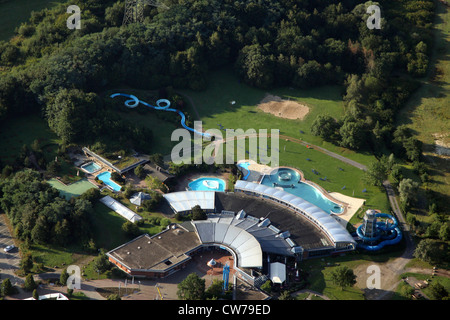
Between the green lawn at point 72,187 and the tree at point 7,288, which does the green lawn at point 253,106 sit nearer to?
the green lawn at point 72,187

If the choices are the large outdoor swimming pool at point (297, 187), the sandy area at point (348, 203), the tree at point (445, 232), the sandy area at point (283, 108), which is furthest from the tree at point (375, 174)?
the sandy area at point (283, 108)

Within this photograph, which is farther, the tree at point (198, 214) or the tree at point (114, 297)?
the tree at point (198, 214)

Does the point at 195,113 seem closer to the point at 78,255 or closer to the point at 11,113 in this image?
the point at 11,113

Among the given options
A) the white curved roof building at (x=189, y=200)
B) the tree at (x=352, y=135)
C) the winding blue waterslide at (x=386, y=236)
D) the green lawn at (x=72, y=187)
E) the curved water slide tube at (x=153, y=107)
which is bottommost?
the winding blue waterslide at (x=386, y=236)

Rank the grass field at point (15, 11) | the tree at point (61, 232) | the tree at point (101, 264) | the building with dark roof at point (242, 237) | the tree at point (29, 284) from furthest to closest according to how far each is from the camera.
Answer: the grass field at point (15, 11), the tree at point (61, 232), the building with dark roof at point (242, 237), the tree at point (101, 264), the tree at point (29, 284)

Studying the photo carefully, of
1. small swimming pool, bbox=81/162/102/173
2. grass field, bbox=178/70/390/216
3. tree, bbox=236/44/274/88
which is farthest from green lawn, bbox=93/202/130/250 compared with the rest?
tree, bbox=236/44/274/88

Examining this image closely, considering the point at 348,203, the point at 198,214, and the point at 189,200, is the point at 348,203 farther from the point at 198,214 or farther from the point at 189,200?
the point at 189,200

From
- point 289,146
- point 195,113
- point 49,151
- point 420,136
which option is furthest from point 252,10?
point 49,151
